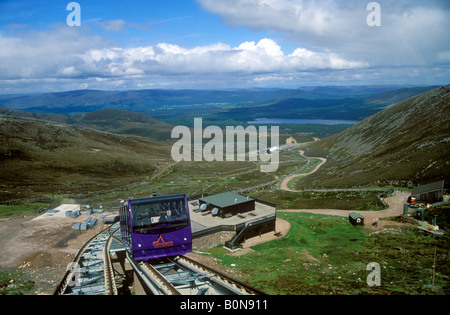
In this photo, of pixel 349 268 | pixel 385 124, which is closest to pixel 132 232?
pixel 349 268

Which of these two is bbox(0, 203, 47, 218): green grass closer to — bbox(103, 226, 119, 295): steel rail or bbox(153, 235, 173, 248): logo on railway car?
bbox(103, 226, 119, 295): steel rail

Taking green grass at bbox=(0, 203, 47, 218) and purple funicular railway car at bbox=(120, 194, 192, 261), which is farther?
green grass at bbox=(0, 203, 47, 218)

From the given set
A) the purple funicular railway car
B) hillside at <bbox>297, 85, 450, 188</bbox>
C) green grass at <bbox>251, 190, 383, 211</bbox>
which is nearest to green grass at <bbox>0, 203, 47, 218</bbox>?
the purple funicular railway car

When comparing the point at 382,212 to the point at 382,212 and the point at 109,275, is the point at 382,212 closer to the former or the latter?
the point at 382,212

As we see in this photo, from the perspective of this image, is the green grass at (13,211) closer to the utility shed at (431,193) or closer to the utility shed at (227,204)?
the utility shed at (227,204)

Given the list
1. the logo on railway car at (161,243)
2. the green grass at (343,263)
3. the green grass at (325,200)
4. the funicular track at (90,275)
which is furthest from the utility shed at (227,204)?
the logo on railway car at (161,243)
